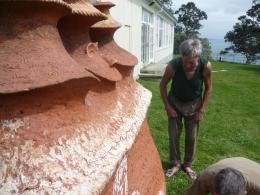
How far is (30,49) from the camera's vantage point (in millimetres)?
1509

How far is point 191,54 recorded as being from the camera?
398 centimetres

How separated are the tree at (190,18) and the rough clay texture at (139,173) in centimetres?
4707

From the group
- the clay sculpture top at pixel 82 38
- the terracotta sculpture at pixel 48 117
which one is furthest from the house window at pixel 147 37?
the terracotta sculpture at pixel 48 117

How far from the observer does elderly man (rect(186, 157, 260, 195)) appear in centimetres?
261

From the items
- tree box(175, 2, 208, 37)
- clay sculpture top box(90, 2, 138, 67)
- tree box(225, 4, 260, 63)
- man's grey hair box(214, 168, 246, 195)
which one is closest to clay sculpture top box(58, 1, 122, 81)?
clay sculpture top box(90, 2, 138, 67)

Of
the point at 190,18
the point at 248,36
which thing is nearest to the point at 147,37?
the point at 248,36

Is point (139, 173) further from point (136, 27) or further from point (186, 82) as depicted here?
point (136, 27)

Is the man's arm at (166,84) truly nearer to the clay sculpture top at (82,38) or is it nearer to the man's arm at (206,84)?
the man's arm at (206,84)

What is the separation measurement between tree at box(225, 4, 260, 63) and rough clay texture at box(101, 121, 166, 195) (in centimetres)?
3444

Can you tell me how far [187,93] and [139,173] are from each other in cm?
231

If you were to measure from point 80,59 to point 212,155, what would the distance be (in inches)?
169

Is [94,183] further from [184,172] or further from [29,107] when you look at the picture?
[184,172]

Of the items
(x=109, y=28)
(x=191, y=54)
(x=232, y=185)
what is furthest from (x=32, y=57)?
(x=191, y=54)

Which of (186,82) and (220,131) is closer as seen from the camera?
(186,82)
